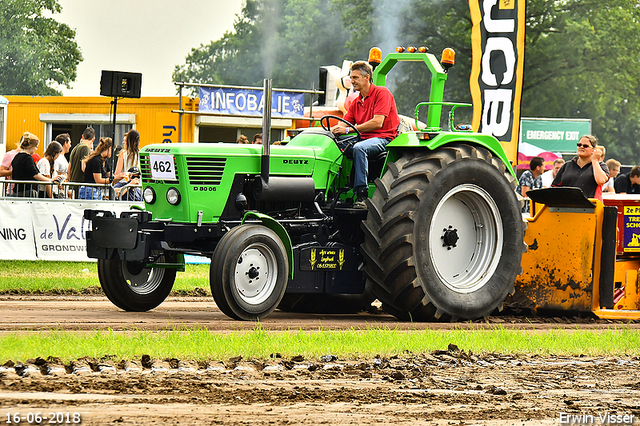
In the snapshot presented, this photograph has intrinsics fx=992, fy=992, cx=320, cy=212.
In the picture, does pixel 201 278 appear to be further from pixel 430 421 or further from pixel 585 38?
pixel 585 38

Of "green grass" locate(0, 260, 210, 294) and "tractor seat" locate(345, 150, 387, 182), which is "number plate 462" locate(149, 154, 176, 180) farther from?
"green grass" locate(0, 260, 210, 294)

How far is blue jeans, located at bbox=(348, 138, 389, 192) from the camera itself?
9.16 meters

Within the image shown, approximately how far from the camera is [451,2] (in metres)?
48.1

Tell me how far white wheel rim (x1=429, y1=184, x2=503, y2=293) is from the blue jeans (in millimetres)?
778

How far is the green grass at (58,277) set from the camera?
12211 millimetres

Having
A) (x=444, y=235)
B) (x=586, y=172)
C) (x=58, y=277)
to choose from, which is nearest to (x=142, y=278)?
(x=444, y=235)

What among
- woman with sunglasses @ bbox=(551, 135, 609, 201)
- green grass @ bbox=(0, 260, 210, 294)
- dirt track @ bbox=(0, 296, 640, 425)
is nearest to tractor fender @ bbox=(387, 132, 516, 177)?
woman with sunglasses @ bbox=(551, 135, 609, 201)

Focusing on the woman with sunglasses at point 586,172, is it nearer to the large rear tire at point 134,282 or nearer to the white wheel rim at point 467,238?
the white wheel rim at point 467,238

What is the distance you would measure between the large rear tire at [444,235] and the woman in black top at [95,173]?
24.7ft

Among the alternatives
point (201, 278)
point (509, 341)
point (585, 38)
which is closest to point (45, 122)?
point (201, 278)

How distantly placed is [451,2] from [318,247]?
40.8 m

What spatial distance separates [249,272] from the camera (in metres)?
8.43

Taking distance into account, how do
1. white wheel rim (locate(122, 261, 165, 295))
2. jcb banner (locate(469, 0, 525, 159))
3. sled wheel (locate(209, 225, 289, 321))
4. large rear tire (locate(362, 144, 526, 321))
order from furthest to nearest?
jcb banner (locate(469, 0, 525, 159)), white wheel rim (locate(122, 261, 165, 295)), large rear tire (locate(362, 144, 526, 321)), sled wheel (locate(209, 225, 289, 321))

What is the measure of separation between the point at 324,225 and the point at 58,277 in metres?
5.62
